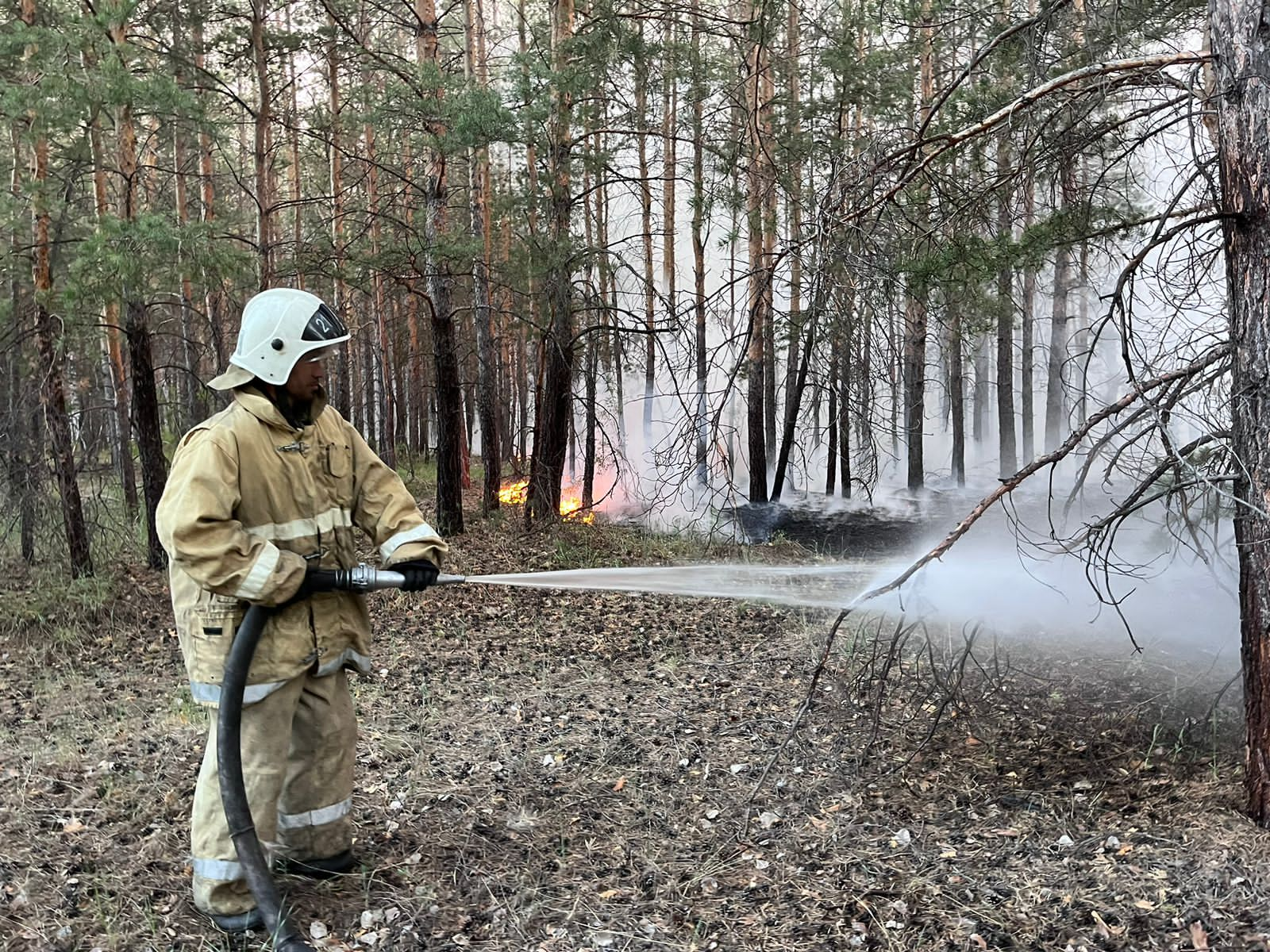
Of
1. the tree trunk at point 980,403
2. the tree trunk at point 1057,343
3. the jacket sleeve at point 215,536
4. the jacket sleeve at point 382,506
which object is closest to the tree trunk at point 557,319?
the jacket sleeve at point 382,506

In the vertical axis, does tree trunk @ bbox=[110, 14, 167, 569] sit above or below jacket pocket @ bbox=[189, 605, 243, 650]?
above

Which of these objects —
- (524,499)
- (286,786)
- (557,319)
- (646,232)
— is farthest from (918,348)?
(286,786)

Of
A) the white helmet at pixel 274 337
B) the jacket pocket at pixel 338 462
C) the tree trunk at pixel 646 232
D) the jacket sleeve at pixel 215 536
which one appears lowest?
the jacket sleeve at pixel 215 536

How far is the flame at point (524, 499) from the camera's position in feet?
42.9

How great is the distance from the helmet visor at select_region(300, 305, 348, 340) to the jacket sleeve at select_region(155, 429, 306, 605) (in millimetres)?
515

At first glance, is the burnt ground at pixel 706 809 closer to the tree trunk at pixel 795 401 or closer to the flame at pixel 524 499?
the tree trunk at pixel 795 401

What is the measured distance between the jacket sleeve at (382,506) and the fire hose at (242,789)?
20.0 inches

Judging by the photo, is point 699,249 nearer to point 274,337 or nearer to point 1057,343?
point 1057,343

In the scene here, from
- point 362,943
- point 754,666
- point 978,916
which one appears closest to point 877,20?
point 754,666

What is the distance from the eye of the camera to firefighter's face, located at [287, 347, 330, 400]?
3512mm

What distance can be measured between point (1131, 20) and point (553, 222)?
6398 mm

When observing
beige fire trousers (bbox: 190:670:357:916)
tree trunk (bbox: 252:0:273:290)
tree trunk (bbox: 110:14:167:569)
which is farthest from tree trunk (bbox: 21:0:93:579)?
beige fire trousers (bbox: 190:670:357:916)

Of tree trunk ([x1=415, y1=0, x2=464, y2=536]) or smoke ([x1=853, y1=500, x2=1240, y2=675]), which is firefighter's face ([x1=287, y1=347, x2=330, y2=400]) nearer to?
smoke ([x1=853, y1=500, x2=1240, y2=675])

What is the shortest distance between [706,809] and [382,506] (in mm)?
2109
